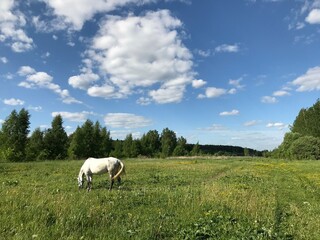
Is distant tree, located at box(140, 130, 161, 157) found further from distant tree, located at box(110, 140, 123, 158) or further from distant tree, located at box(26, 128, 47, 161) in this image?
distant tree, located at box(26, 128, 47, 161)

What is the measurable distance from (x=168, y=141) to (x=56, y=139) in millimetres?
65967

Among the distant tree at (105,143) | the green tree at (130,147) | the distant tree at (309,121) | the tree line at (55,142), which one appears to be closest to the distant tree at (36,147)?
the tree line at (55,142)

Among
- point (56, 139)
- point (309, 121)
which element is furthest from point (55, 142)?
point (309, 121)

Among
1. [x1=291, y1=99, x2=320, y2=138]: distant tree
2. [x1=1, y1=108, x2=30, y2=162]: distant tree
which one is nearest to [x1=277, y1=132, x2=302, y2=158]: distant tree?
[x1=291, y1=99, x2=320, y2=138]: distant tree

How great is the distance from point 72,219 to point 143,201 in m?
5.57

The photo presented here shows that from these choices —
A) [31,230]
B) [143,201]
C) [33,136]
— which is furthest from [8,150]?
[31,230]

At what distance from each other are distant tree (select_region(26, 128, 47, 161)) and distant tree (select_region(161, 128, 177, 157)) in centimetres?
5833

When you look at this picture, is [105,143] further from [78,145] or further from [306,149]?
[306,149]

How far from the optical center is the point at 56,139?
303 ft

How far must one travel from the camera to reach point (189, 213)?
12641mm

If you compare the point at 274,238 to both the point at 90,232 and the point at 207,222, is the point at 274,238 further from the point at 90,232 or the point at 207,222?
the point at 90,232

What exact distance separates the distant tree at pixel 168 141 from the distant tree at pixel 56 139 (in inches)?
2124

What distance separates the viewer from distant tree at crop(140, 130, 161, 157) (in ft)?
443

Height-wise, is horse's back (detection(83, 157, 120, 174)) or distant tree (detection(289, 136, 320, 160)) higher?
distant tree (detection(289, 136, 320, 160))
